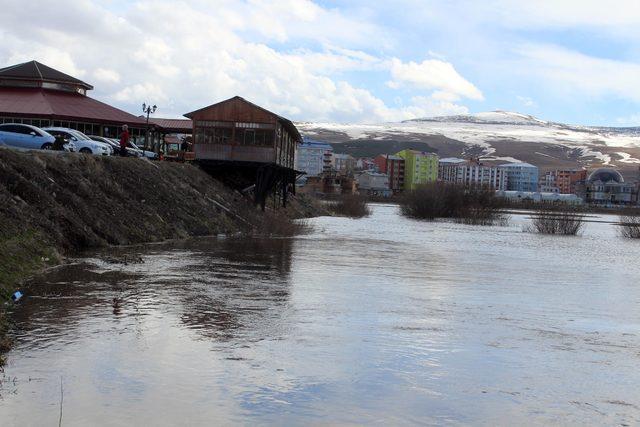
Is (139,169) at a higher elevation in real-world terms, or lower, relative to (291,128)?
lower

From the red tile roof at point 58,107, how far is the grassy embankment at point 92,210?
15488 millimetres

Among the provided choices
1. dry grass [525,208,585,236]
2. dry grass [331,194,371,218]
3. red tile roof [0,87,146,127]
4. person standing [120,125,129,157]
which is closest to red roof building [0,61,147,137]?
red tile roof [0,87,146,127]

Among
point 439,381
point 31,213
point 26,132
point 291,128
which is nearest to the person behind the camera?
point 439,381

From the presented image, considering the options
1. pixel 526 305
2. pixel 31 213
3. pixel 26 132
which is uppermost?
pixel 26 132

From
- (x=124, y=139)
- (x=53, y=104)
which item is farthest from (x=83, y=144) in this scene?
(x=53, y=104)

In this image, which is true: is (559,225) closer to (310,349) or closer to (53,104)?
(53,104)

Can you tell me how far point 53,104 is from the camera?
210 ft

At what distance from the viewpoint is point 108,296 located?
18.4 meters

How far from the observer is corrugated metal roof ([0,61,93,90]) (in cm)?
6694

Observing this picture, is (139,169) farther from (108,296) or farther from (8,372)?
(8,372)

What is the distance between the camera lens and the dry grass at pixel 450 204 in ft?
299

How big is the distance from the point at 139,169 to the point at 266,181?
17659 mm

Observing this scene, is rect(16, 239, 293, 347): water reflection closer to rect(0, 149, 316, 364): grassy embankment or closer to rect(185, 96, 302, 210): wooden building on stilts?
rect(0, 149, 316, 364): grassy embankment

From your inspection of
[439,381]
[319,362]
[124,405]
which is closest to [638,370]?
[439,381]
